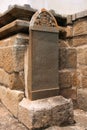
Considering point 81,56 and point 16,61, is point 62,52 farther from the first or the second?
point 16,61

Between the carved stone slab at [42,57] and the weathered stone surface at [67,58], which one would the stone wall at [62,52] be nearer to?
the weathered stone surface at [67,58]

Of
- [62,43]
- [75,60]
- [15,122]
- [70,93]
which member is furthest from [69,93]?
[15,122]

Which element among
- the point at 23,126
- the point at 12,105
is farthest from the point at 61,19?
the point at 23,126

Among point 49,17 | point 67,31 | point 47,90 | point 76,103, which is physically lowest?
point 76,103

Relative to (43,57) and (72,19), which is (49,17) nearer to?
(43,57)

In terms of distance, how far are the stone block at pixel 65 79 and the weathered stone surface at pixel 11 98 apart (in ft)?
1.55

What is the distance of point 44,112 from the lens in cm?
135

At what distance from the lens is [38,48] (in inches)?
57.9

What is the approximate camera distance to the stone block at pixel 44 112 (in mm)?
1318

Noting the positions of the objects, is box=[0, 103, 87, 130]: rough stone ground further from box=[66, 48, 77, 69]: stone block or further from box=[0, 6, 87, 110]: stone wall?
box=[66, 48, 77, 69]: stone block

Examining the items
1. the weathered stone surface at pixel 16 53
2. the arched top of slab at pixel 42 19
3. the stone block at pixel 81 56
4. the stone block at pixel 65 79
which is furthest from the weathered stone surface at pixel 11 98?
the stone block at pixel 81 56

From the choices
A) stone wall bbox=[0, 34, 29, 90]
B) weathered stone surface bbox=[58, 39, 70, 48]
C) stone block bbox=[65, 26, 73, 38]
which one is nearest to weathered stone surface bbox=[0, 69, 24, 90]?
stone wall bbox=[0, 34, 29, 90]

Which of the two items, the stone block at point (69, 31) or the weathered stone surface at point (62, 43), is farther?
the stone block at point (69, 31)

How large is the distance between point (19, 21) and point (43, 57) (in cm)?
40
